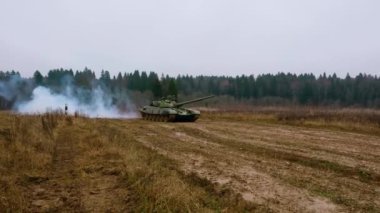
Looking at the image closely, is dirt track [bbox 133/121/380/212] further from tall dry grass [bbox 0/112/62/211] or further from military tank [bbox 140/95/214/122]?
military tank [bbox 140/95/214/122]

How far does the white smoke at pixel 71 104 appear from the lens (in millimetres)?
37188

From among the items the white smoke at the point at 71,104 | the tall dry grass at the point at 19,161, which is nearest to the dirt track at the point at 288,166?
the tall dry grass at the point at 19,161

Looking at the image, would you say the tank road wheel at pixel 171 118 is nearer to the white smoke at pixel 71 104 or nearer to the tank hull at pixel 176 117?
the tank hull at pixel 176 117

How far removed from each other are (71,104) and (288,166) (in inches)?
1258

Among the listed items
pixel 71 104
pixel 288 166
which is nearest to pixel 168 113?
pixel 288 166

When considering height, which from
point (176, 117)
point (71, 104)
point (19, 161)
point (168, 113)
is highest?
point (71, 104)

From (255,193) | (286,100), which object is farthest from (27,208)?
(286,100)

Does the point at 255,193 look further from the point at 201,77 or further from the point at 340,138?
the point at 201,77

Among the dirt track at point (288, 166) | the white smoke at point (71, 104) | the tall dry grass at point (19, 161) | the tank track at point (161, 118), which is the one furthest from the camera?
the white smoke at point (71, 104)

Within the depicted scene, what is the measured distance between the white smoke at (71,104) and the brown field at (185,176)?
76.2 feet

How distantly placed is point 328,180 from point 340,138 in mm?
8218

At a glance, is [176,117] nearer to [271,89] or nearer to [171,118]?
[171,118]

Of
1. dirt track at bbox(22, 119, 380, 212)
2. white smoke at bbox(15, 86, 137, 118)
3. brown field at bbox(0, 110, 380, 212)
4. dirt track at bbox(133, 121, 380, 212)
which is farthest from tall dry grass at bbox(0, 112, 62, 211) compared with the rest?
white smoke at bbox(15, 86, 137, 118)

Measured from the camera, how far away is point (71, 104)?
39.2 m
